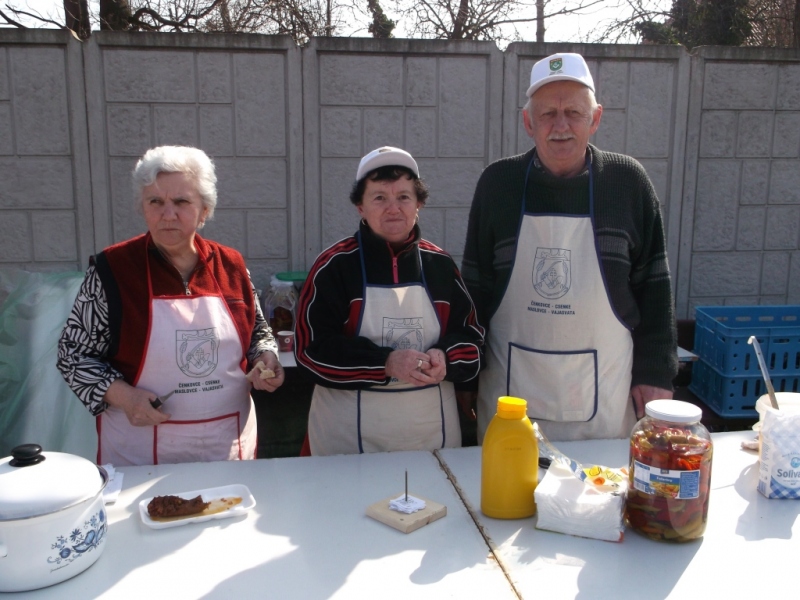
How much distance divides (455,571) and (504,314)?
3.77 ft

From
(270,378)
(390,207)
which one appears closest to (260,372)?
(270,378)

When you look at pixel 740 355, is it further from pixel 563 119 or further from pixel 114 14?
pixel 114 14

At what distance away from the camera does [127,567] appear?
1354 millimetres

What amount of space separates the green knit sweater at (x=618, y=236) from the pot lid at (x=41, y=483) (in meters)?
1.46

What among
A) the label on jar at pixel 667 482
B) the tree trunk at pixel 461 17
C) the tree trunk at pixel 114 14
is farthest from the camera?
the tree trunk at pixel 461 17

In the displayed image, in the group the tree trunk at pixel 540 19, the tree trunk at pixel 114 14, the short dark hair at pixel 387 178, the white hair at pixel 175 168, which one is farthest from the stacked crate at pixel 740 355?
the tree trunk at pixel 114 14

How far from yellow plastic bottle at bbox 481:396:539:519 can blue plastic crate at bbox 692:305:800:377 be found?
8.44ft

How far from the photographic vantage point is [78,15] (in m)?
6.46

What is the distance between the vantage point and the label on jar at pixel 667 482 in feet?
4.50

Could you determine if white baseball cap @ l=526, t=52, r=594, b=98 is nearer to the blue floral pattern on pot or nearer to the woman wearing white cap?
the woman wearing white cap

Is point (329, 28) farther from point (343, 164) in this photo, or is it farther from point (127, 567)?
point (127, 567)

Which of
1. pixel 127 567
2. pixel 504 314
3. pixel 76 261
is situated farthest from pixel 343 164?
pixel 127 567

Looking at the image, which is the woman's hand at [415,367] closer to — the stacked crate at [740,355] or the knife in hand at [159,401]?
the knife in hand at [159,401]

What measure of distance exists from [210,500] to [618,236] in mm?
1517
